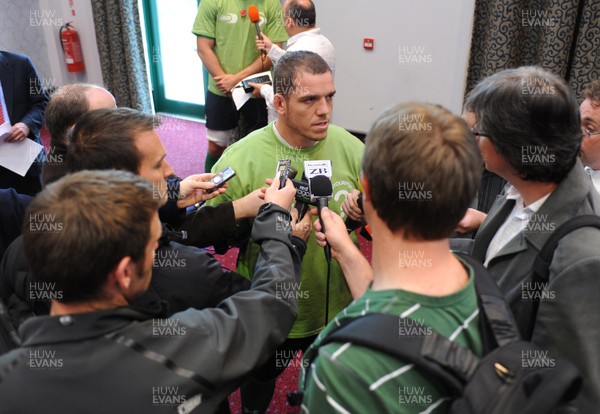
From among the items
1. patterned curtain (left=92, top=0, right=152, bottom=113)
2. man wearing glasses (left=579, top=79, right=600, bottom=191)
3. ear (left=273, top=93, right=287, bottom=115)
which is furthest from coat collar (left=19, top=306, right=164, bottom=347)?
patterned curtain (left=92, top=0, right=152, bottom=113)

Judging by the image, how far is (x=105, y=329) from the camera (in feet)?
2.86

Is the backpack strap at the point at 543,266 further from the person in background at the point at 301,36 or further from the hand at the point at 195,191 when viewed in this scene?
the person in background at the point at 301,36

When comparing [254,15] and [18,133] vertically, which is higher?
[254,15]

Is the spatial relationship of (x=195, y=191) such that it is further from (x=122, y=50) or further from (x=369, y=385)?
(x=122, y=50)

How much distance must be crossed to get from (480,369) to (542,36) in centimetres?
289

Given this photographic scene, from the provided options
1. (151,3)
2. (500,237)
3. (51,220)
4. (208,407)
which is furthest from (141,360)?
(151,3)

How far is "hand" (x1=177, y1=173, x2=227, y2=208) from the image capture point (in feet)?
5.26

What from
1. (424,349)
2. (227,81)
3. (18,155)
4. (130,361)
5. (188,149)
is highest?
(424,349)

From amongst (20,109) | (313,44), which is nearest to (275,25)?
(313,44)

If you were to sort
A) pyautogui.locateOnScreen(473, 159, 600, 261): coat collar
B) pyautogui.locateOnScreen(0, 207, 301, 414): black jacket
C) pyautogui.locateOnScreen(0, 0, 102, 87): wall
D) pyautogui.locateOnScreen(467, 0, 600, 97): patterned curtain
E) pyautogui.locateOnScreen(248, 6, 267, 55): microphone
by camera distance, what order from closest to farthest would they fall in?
pyautogui.locateOnScreen(0, 207, 301, 414): black jacket < pyautogui.locateOnScreen(473, 159, 600, 261): coat collar < pyautogui.locateOnScreen(467, 0, 600, 97): patterned curtain < pyautogui.locateOnScreen(248, 6, 267, 55): microphone < pyautogui.locateOnScreen(0, 0, 102, 87): wall

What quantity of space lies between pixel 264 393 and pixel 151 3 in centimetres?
466

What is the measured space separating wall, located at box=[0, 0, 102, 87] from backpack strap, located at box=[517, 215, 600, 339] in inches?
199

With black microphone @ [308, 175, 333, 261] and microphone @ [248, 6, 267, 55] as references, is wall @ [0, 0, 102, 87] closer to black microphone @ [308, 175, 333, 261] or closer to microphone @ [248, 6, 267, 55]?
microphone @ [248, 6, 267, 55]

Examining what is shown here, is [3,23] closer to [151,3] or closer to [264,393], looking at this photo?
[151,3]
